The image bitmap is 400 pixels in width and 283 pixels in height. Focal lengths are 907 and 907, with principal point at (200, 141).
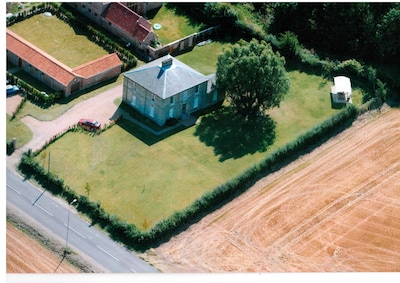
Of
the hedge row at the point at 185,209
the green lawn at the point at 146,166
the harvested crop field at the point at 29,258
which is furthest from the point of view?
the green lawn at the point at 146,166

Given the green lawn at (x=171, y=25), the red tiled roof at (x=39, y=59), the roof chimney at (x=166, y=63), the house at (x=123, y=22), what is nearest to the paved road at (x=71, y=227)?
the red tiled roof at (x=39, y=59)

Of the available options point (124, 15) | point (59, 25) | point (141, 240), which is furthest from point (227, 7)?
point (141, 240)

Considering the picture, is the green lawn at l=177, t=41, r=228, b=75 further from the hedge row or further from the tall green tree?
the hedge row

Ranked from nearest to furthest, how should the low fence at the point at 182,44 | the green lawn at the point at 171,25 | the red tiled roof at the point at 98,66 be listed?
the red tiled roof at the point at 98,66, the low fence at the point at 182,44, the green lawn at the point at 171,25

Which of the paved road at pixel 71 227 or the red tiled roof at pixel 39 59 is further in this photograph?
the red tiled roof at pixel 39 59

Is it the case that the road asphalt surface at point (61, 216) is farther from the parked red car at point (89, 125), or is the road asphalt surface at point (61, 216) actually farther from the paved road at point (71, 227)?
the parked red car at point (89, 125)

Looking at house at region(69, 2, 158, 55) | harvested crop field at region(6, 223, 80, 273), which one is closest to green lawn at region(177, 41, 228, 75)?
house at region(69, 2, 158, 55)

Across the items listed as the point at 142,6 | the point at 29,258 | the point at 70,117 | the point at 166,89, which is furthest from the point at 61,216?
the point at 142,6
